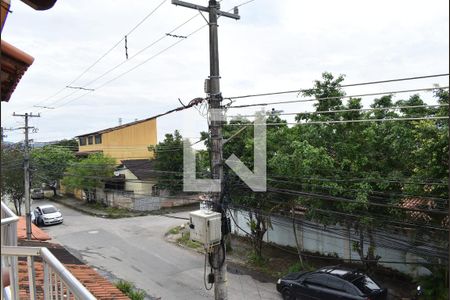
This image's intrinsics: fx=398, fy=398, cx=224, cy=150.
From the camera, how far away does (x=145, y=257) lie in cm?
1678

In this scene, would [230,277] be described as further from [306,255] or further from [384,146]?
[384,146]

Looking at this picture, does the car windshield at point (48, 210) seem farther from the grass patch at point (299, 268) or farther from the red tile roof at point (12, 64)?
the red tile roof at point (12, 64)

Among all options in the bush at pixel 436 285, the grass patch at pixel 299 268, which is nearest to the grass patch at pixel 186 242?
the grass patch at pixel 299 268

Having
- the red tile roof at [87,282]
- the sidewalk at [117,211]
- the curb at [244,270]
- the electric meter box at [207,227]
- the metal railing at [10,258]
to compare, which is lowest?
the curb at [244,270]

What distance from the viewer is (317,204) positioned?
1172cm

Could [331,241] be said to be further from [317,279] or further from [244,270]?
[317,279]

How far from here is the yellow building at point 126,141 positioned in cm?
3350

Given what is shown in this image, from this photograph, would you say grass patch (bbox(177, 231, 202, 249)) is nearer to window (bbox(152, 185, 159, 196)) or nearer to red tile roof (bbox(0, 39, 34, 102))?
window (bbox(152, 185, 159, 196))

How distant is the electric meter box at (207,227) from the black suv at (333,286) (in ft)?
15.4

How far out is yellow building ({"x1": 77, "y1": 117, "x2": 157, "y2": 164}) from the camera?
33500mm

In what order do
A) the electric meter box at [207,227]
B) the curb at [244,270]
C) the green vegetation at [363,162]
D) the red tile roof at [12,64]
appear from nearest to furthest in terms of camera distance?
the red tile roof at [12,64] < the electric meter box at [207,227] < the green vegetation at [363,162] < the curb at [244,270]

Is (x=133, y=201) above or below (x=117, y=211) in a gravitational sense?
above

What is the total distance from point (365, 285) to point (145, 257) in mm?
9503

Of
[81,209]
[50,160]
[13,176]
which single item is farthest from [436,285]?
[50,160]
